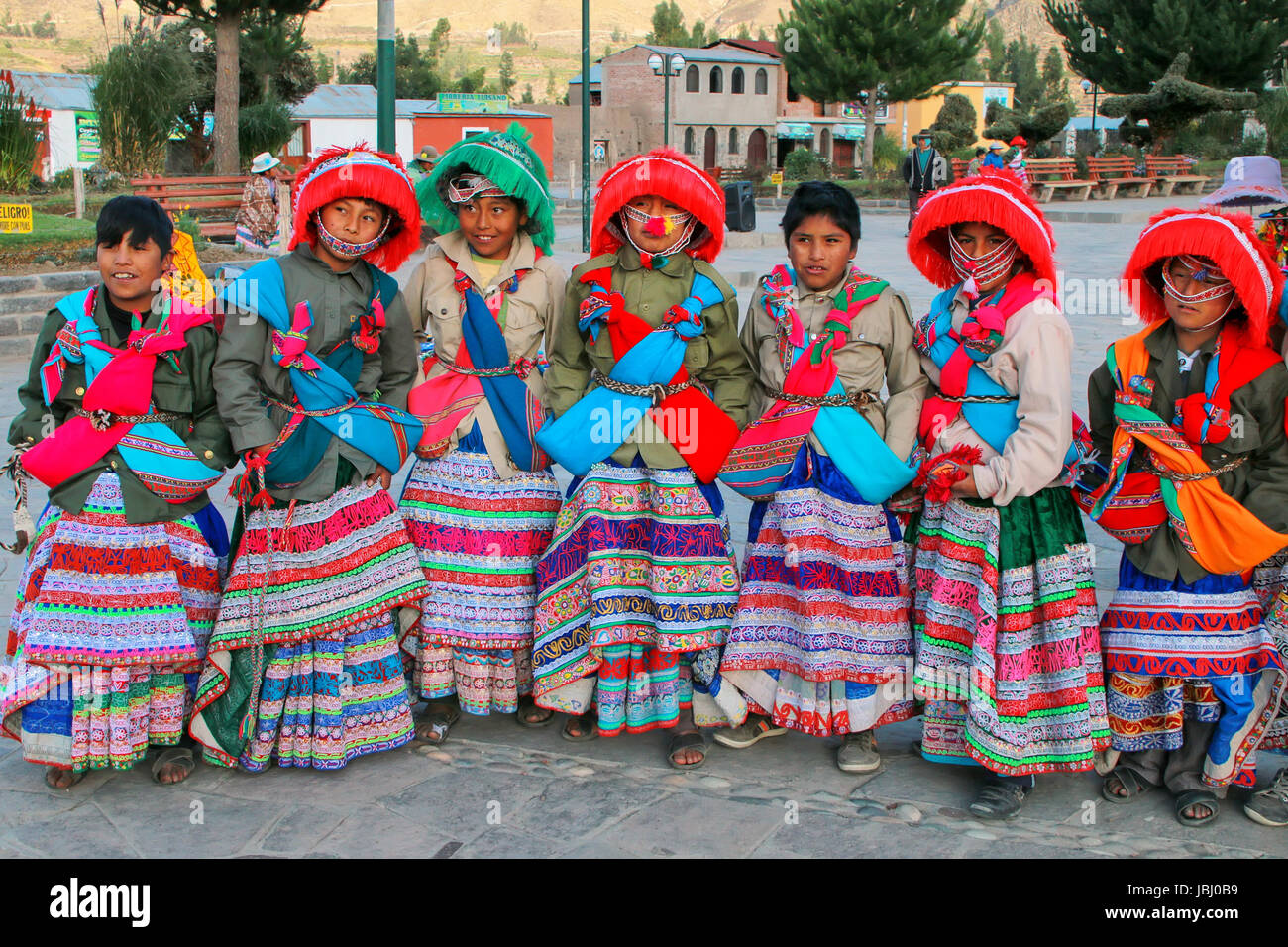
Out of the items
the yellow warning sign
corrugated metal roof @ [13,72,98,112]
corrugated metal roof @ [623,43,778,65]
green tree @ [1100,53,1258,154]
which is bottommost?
the yellow warning sign

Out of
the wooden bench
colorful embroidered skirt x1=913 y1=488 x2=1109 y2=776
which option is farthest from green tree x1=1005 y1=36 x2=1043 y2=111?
colorful embroidered skirt x1=913 y1=488 x2=1109 y2=776

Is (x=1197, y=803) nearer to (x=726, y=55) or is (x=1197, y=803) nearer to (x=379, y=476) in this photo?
(x=379, y=476)

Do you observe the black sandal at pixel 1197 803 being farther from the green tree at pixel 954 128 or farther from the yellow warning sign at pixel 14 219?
the green tree at pixel 954 128

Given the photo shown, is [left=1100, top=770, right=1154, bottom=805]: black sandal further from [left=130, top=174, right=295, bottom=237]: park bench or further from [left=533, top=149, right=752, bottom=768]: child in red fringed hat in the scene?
[left=130, top=174, right=295, bottom=237]: park bench

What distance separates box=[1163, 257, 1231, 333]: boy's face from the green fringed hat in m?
1.82

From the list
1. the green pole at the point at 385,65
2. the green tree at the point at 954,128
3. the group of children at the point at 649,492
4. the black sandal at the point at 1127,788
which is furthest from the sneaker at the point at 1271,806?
the green tree at the point at 954,128

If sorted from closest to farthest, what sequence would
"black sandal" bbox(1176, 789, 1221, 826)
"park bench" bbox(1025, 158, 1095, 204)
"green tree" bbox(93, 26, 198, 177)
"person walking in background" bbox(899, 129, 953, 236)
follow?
"black sandal" bbox(1176, 789, 1221, 826), "green tree" bbox(93, 26, 198, 177), "person walking in background" bbox(899, 129, 953, 236), "park bench" bbox(1025, 158, 1095, 204)

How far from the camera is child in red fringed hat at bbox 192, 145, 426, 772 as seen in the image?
3504 mm

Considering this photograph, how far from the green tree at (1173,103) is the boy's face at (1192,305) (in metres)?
33.0

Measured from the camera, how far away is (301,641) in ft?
11.7

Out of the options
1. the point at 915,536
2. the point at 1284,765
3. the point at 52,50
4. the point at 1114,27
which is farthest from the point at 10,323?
the point at 52,50

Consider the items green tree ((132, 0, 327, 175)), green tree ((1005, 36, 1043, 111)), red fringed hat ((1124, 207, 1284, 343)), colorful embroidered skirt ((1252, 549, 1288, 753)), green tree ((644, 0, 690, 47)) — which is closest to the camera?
red fringed hat ((1124, 207, 1284, 343))

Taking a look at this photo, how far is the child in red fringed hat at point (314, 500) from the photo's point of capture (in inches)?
138

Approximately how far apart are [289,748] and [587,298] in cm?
162
